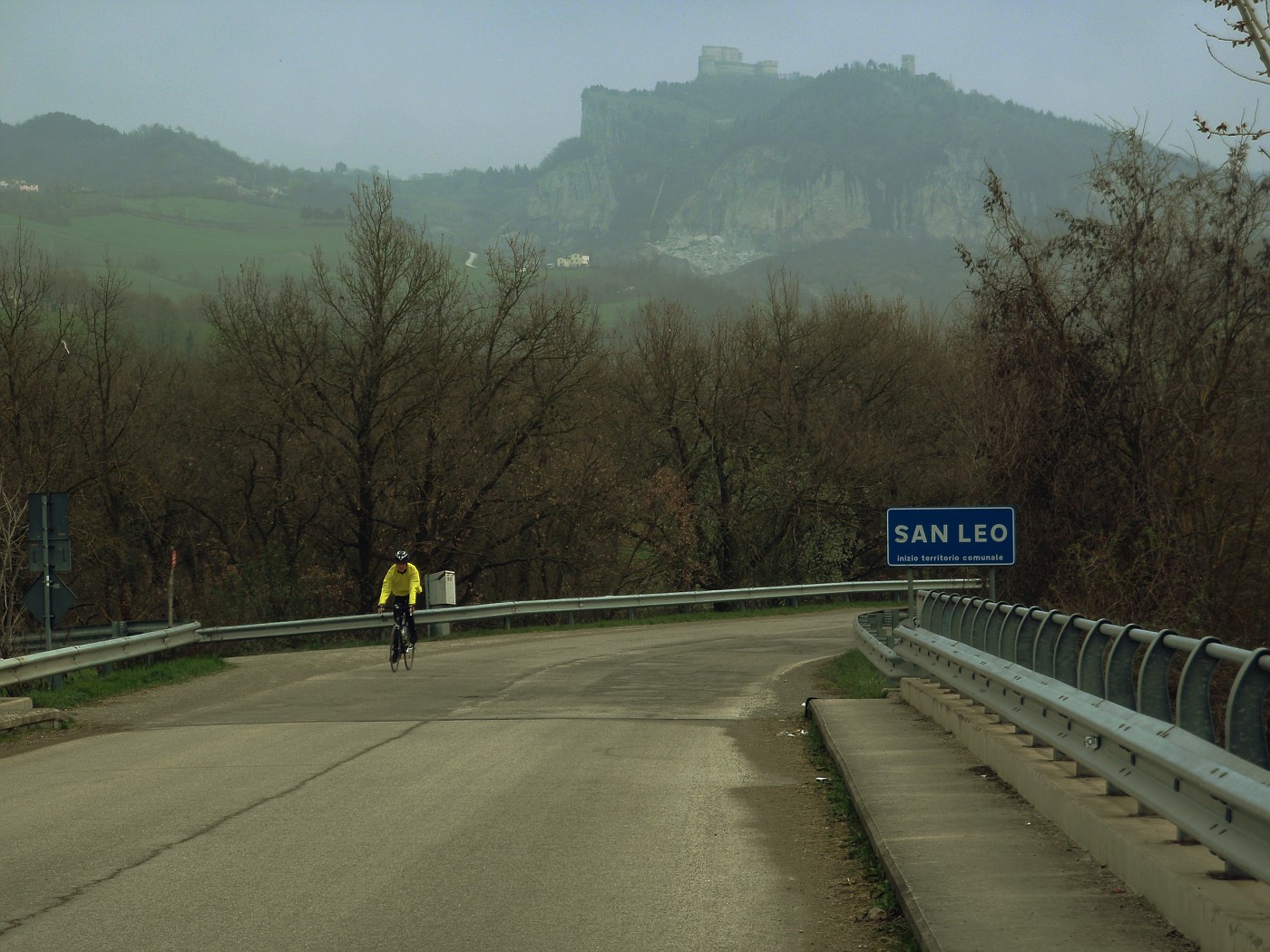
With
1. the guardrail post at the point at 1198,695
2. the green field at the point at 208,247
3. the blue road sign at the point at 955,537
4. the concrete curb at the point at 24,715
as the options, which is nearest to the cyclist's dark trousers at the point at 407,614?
the concrete curb at the point at 24,715

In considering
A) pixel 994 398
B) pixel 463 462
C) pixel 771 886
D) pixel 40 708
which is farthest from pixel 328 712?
pixel 463 462

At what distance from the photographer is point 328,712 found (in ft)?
50.3

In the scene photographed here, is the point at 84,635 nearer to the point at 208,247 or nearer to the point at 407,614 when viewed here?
the point at 407,614

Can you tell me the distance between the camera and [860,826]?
332 inches

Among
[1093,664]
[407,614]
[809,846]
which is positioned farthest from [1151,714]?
[407,614]

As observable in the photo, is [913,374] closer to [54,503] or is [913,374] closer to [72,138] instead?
[54,503]

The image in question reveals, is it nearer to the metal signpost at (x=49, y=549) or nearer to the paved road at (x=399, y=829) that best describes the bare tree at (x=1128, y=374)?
the paved road at (x=399, y=829)

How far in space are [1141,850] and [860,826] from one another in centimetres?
285

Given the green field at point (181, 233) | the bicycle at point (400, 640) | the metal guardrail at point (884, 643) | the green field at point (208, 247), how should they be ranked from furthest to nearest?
the green field at point (181, 233) → the green field at point (208, 247) → the bicycle at point (400, 640) → the metal guardrail at point (884, 643)

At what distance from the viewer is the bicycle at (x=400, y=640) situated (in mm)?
20656

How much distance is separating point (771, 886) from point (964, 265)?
17.3m

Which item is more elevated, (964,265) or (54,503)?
(964,265)

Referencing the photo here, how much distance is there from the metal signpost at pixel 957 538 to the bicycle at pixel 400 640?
353 inches

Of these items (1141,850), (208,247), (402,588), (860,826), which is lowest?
(860,826)
